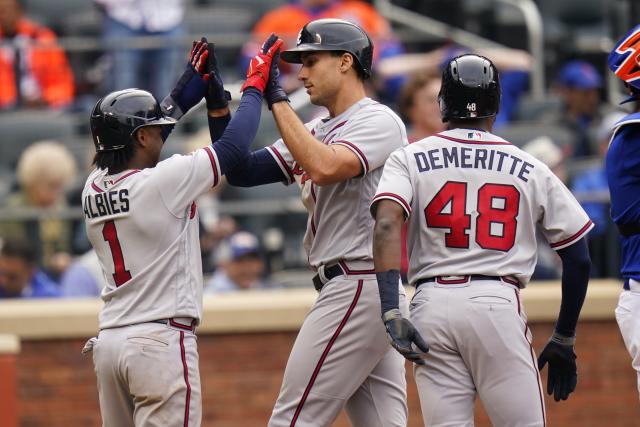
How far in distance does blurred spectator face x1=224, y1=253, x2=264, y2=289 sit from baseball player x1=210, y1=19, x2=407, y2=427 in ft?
9.66

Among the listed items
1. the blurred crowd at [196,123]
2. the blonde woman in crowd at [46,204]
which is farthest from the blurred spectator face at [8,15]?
the blonde woman in crowd at [46,204]

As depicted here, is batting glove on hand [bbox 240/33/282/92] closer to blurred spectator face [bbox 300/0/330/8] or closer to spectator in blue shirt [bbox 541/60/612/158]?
spectator in blue shirt [bbox 541/60/612/158]

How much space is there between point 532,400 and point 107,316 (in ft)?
5.52

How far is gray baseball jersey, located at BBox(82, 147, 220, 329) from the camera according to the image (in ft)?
16.1

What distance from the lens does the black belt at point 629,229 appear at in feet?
16.3

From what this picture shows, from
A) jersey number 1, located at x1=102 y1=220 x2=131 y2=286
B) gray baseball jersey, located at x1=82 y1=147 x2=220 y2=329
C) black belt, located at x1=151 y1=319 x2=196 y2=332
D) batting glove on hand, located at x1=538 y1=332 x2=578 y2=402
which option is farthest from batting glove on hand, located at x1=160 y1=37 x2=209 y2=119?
batting glove on hand, located at x1=538 y1=332 x2=578 y2=402

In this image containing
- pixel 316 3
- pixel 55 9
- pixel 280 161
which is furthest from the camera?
pixel 55 9

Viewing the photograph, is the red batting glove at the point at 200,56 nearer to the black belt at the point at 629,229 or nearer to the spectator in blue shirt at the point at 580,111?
the black belt at the point at 629,229

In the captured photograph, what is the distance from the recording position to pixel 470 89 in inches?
192

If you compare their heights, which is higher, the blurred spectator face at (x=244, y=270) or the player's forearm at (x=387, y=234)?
the player's forearm at (x=387, y=234)

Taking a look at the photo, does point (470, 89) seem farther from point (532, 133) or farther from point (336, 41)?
point (532, 133)

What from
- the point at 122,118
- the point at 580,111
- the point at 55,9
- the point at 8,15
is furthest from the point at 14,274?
the point at 580,111

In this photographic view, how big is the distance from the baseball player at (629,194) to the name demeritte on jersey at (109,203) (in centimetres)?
192

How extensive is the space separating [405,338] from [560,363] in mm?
778
